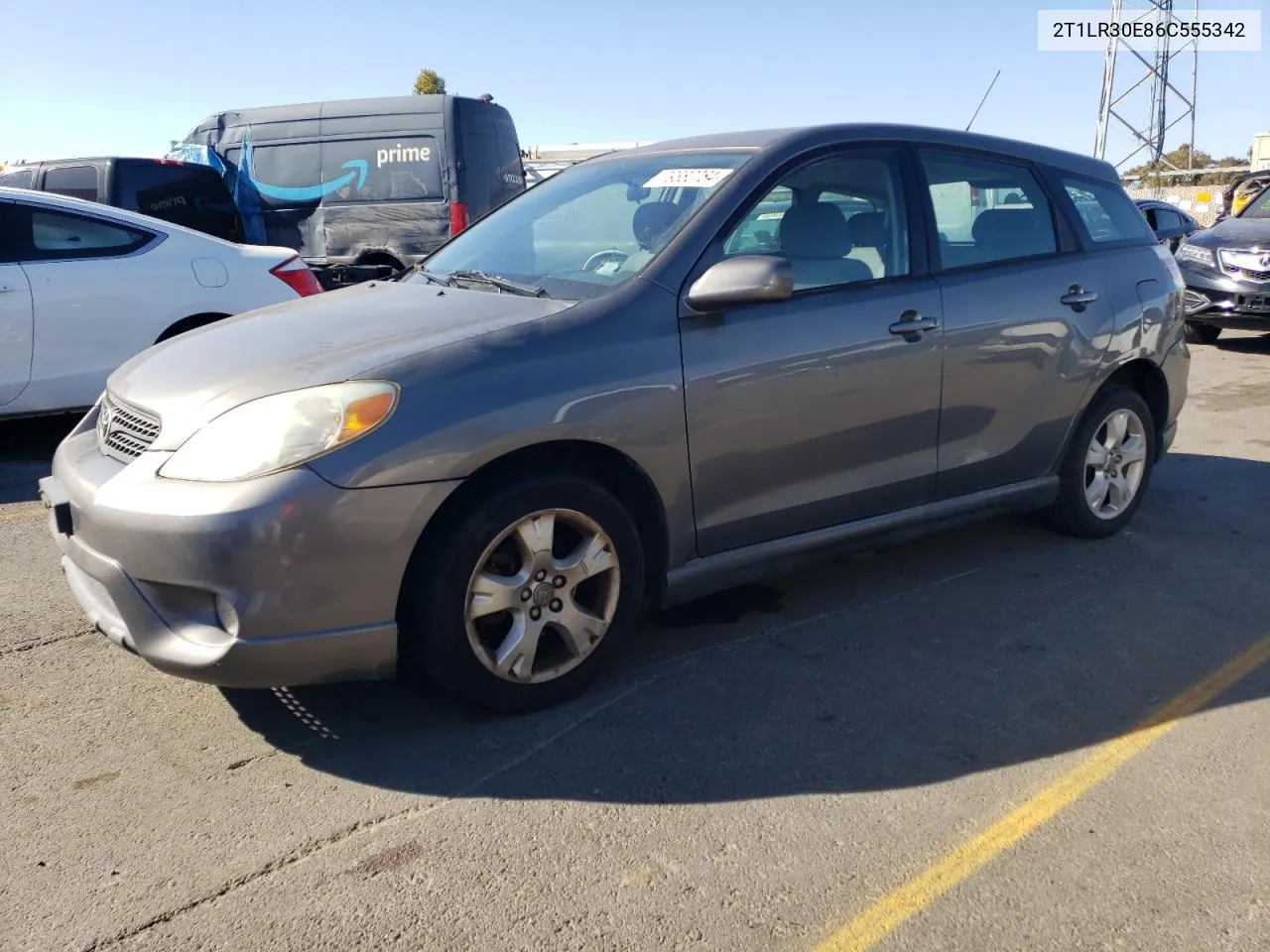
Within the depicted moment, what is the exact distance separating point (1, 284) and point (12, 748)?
3851 mm

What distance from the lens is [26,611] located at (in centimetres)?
412

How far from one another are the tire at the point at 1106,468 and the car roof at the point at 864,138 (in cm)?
104

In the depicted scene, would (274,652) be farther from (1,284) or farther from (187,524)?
(1,284)

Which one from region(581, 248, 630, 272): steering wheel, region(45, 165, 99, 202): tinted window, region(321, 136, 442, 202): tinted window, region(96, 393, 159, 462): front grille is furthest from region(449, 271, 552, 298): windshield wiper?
region(321, 136, 442, 202): tinted window

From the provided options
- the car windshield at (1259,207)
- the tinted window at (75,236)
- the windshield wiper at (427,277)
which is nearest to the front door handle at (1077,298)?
the windshield wiper at (427,277)

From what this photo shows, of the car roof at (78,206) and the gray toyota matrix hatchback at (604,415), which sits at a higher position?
the car roof at (78,206)

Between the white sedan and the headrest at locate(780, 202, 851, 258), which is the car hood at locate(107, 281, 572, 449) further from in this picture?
the white sedan

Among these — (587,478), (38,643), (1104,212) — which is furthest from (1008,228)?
(38,643)

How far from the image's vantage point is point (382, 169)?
11.2 meters

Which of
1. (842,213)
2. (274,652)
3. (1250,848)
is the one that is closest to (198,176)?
(842,213)

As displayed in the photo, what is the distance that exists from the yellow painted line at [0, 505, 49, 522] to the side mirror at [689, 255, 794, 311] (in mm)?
3590

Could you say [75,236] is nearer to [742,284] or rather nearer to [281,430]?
[281,430]

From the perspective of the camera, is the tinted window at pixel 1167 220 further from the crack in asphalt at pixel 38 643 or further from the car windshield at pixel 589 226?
the crack in asphalt at pixel 38 643

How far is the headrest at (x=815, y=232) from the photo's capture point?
3.87m
